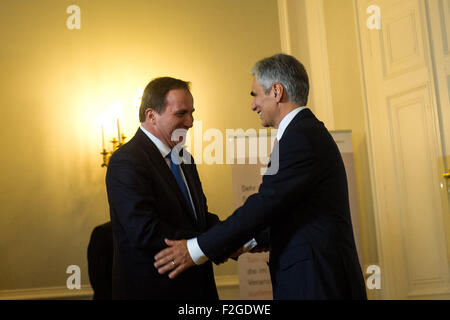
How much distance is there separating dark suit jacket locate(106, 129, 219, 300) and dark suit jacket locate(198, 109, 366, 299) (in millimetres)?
289

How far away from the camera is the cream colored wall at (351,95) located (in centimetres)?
544

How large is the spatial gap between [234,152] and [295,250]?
284cm

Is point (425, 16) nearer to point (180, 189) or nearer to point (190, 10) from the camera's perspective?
point (190, 10)

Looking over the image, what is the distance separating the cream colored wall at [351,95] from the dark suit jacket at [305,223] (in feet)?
10.6

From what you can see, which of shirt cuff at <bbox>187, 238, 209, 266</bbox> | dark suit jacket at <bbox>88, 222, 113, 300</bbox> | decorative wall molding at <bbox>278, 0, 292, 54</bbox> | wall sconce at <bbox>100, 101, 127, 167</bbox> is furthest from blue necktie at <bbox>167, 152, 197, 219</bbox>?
decorative wall molding at <bbox>278, 0, 292, 54</bbox>

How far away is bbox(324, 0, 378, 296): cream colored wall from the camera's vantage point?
214 inches

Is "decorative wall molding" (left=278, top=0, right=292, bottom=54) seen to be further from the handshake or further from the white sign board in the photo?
the handshake

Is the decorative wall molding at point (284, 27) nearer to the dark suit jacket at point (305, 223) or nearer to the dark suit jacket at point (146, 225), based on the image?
the dark suit jacket at point (146, 225)

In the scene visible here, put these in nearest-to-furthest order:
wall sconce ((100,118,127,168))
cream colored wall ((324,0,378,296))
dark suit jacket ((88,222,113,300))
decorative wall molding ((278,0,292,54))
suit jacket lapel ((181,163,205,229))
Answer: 1. suit jacket lapel ((181,163,205,229))
2. dark suit jacket ((88,222,113,300))
3. wall sconce ((100,118,127,168))
4. cream colored wall ((324,0,378,296))
5. decorative wall molding ((278,0,292,54))

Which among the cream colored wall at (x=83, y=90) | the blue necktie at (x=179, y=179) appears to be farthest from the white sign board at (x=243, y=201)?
the blue necktie at (x=179, y=179)

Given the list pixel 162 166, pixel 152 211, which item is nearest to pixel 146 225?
pixel 152 211

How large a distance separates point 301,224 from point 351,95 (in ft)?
11.8

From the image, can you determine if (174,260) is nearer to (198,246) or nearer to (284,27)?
(198,246)

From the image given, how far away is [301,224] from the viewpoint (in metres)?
2.24
